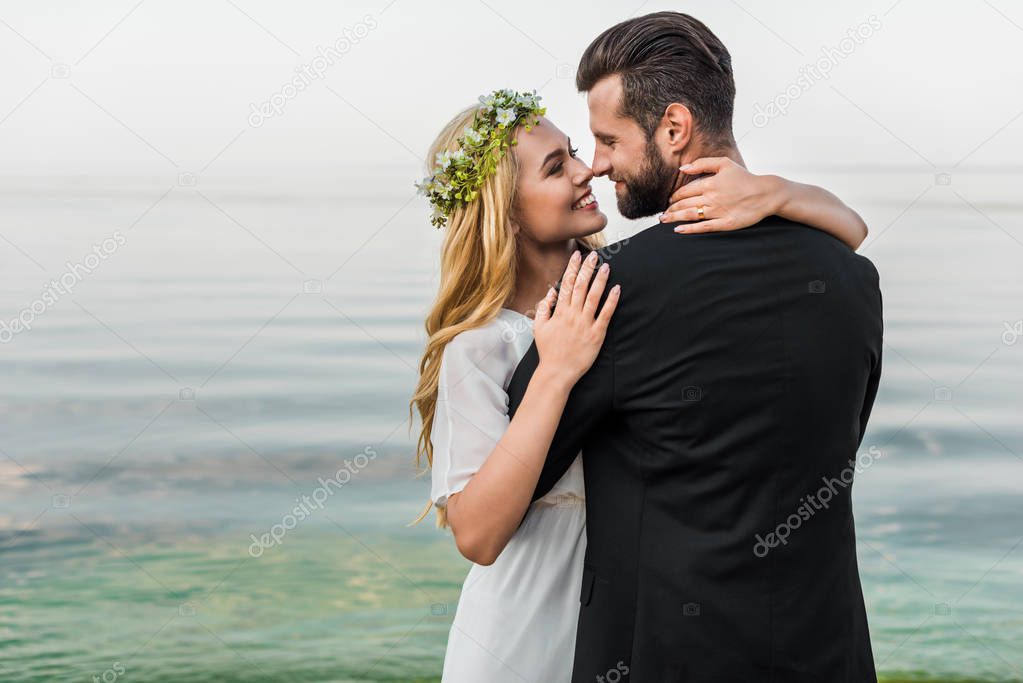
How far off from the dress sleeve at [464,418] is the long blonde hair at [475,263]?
0.30 ft

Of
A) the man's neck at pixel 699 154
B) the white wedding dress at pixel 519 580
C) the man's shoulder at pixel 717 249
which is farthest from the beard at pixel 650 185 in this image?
the white wedding dress at pixel 519 580

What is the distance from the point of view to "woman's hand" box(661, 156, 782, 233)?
5.88 feet

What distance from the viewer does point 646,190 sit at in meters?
1.99

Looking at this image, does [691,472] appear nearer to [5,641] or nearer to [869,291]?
[869,291]

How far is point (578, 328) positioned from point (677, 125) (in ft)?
1.40

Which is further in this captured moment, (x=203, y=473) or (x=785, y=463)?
(x=203, y=473)

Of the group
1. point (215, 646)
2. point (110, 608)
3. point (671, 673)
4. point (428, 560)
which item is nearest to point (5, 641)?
point (110, 608)

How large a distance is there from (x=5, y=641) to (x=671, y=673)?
199 inches

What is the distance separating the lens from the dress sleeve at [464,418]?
2057 mm

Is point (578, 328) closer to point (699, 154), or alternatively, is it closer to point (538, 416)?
point (538, 416)

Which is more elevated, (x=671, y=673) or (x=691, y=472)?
(x=691, y=472)

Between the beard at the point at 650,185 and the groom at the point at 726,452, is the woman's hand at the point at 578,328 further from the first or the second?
the beard at the point at 650,185

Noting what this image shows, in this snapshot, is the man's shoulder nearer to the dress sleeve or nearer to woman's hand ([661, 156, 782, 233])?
woman's hand ([661, 156, 782, 233])

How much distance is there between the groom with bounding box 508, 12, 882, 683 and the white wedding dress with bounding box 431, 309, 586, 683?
22 cm
